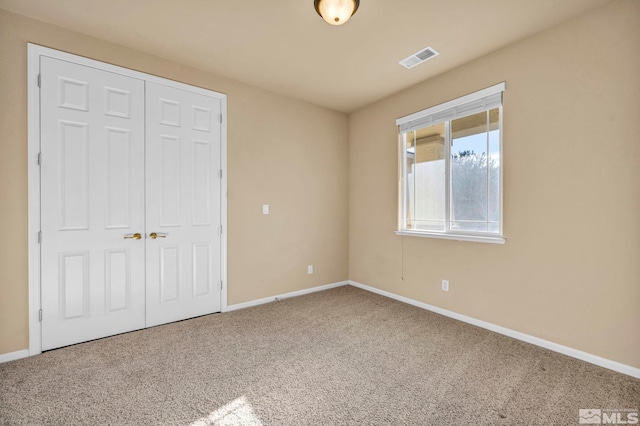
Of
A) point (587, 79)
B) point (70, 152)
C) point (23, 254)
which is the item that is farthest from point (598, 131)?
point (23, 254)

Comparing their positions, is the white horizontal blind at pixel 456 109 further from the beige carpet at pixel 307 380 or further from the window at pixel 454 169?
the beige carpet at pixel 307 380

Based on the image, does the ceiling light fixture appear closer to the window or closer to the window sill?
the window

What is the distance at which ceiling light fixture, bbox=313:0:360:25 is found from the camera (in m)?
1.98

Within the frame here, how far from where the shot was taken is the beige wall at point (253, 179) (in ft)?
7.61

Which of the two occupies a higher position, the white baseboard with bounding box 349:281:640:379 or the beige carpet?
the white baseboard with bounding box 349:281:640:379

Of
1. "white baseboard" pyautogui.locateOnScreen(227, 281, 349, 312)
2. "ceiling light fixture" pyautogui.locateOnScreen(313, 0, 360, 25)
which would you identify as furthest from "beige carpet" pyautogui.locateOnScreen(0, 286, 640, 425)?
"ceiling light fixture" pyautogui.locateOnScreen(313, 0, 360, 25)

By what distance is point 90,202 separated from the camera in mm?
2629

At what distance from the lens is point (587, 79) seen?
2.29 m

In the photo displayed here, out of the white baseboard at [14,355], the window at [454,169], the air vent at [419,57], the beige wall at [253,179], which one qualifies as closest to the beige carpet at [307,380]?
the white baseboard at [14,355]

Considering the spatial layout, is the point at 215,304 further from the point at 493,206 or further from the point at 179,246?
the point at 493,206

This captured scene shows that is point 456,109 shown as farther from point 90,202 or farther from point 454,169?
point 90,202

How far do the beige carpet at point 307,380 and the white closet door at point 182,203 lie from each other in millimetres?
388

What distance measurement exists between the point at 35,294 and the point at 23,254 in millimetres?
344

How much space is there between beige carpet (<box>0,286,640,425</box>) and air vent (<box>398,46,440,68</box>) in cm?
274
